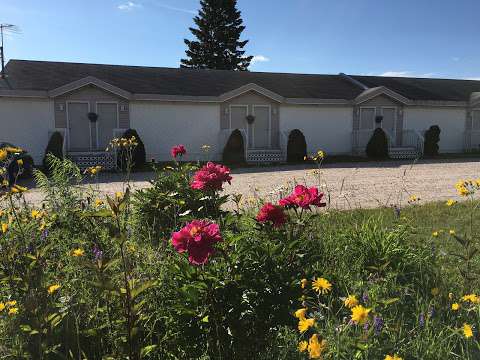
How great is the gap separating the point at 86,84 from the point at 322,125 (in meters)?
11.2

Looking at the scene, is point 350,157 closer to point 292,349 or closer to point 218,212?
point 218,212

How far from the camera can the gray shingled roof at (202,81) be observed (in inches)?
736

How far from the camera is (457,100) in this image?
24.3m

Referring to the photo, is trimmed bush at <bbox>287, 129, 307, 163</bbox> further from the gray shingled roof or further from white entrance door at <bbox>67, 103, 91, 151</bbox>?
white entrance door at <bbox>67, 103, 91, 151</bbox>

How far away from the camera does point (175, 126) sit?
19.0m

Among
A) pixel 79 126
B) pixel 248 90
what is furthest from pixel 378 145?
pixel 79 126

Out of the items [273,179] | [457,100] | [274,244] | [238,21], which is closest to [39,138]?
[273,179]

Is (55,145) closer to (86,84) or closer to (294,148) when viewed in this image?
(86,84)

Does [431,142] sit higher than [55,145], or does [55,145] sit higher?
[431,142]

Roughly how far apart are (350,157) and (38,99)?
14008 millimetres

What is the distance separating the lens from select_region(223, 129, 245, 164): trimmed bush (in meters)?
18.7

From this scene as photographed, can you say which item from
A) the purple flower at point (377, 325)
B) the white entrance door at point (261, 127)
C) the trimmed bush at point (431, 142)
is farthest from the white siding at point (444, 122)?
the purple flower at point (377, 325)

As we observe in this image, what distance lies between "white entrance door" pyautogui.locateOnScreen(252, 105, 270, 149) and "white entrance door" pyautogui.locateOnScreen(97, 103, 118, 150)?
6.34 m

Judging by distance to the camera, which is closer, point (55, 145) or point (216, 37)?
point (55, 145)
